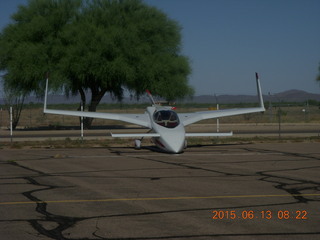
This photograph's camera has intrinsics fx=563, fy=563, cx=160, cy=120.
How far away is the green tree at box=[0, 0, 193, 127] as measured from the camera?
40156 millimetres

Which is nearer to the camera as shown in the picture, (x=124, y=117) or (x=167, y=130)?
(x=167, y=130)

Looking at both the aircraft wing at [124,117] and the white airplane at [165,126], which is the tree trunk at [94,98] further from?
the white airplane at [165,126]

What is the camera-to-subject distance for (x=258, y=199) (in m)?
11.1

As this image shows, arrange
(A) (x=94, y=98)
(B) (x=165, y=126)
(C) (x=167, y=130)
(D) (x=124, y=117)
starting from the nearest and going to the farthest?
(C) (x=167, y=130) < (B) (x=165, y=126) < (D) (x=124, y=117) < (A) (x=94, y=98)

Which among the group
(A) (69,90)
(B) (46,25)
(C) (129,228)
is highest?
(B) (46,25)

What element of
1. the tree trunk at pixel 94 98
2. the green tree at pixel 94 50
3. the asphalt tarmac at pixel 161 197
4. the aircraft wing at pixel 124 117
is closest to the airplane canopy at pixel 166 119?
the aircraft wing at pixel 124 117

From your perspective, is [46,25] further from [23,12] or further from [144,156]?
[144,156]

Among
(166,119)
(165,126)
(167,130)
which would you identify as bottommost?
(167,130)

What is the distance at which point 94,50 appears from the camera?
4050 centimetres

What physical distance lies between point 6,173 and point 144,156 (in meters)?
6.77

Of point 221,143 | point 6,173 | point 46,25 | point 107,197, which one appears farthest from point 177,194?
point 46,25

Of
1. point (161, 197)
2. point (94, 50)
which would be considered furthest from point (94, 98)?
point (161, 197)
